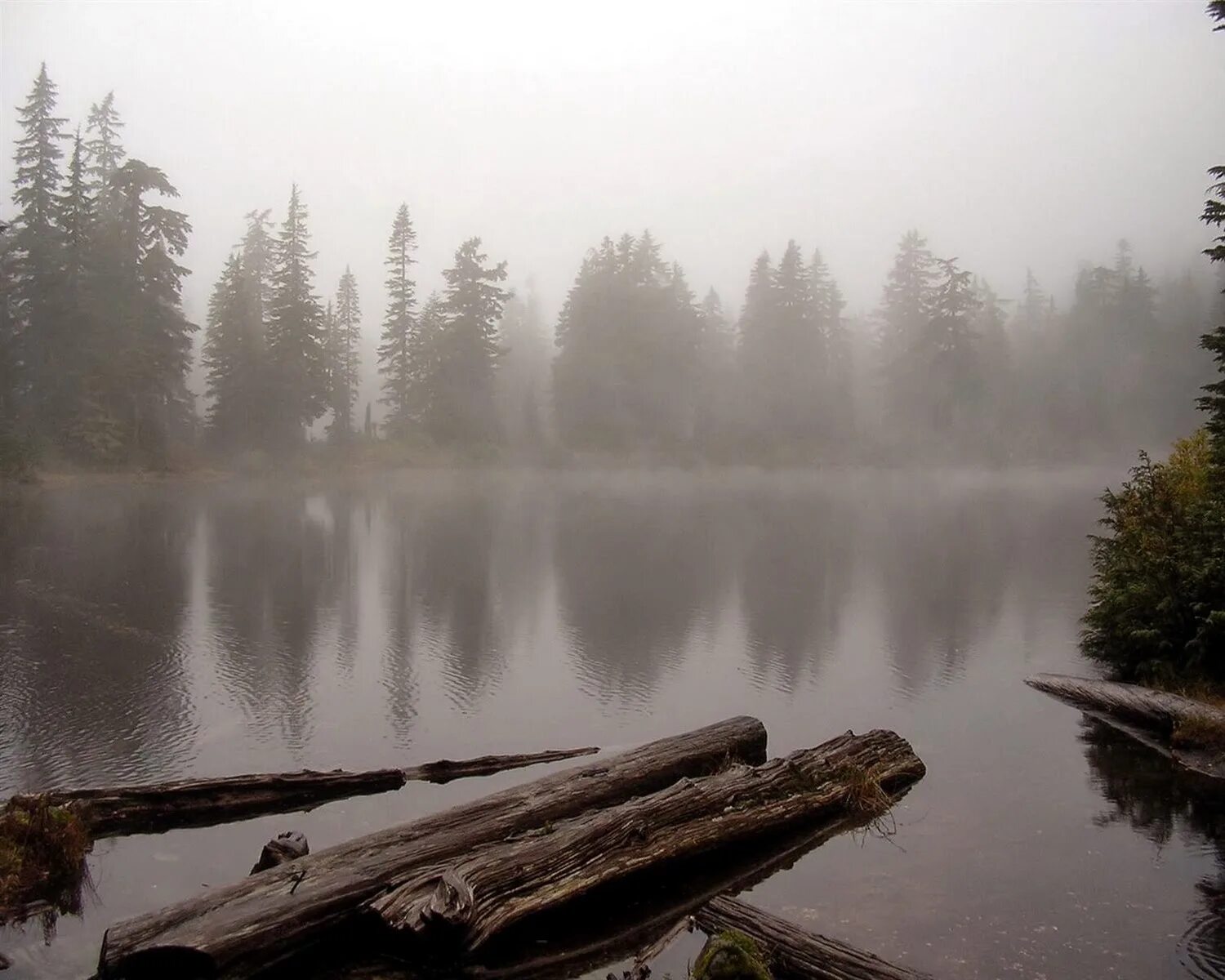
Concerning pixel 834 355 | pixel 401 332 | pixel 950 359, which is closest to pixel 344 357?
pixel 401 332

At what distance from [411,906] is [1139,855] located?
6.93m

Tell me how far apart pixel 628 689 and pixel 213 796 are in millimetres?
6888

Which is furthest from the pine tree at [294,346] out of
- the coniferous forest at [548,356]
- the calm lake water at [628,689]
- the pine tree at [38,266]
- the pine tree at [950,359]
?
the pine tree at [950,359]

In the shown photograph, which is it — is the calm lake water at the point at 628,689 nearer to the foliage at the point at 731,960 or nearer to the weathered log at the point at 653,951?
the weathered log at the point at 653,951

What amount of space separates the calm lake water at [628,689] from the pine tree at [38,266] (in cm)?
1962

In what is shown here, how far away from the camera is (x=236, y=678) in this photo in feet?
46.2

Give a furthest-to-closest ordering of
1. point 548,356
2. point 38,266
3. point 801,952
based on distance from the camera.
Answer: point 548,356 → point 38,266 → point 801,952

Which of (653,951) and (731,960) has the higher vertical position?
(731,960)

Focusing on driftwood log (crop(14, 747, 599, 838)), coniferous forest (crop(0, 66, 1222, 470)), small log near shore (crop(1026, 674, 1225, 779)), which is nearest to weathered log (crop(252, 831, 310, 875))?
driftwood log (crop(14, 747, 599, 838))

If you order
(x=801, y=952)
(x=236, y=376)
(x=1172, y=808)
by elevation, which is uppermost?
(x=236, y=376)

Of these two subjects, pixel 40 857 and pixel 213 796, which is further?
pixel 213 796

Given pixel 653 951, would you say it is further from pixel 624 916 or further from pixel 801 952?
pixel 801 952

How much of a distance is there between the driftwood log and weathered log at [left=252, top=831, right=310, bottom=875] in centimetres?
175

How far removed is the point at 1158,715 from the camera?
12.1 metres
